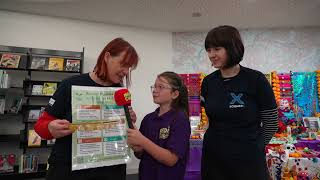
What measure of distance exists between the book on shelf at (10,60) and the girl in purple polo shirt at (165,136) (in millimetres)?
3494

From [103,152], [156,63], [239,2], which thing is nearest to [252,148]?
[103,152]

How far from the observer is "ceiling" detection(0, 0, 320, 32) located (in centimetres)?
368

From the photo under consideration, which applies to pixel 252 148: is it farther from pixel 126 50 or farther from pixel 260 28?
pixel 260 28

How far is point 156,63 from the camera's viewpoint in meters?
5.15

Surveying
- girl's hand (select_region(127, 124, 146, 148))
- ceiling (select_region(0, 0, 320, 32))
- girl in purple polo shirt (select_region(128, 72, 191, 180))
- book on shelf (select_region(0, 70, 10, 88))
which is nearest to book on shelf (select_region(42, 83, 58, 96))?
book on shelf (select_region(0, 70, 10, 88))

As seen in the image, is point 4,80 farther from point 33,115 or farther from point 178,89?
point 178,89

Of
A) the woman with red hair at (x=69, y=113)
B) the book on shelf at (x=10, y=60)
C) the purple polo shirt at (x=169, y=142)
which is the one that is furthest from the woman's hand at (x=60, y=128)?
the book on shelf at (x=10, y=60)

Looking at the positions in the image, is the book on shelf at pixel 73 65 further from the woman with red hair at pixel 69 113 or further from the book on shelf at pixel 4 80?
the woman with red hair at pixel 69 113

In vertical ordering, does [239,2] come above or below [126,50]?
above

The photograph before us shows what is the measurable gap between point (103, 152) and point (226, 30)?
0.91 meters

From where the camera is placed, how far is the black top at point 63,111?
3.54 feet

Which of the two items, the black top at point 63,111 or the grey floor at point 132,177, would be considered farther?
the grey floor at point 132,177

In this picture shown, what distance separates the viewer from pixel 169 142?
1.25m

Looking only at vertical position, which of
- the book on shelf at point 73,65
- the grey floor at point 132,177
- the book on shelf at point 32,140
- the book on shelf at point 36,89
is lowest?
the grey floor at point 132,177
